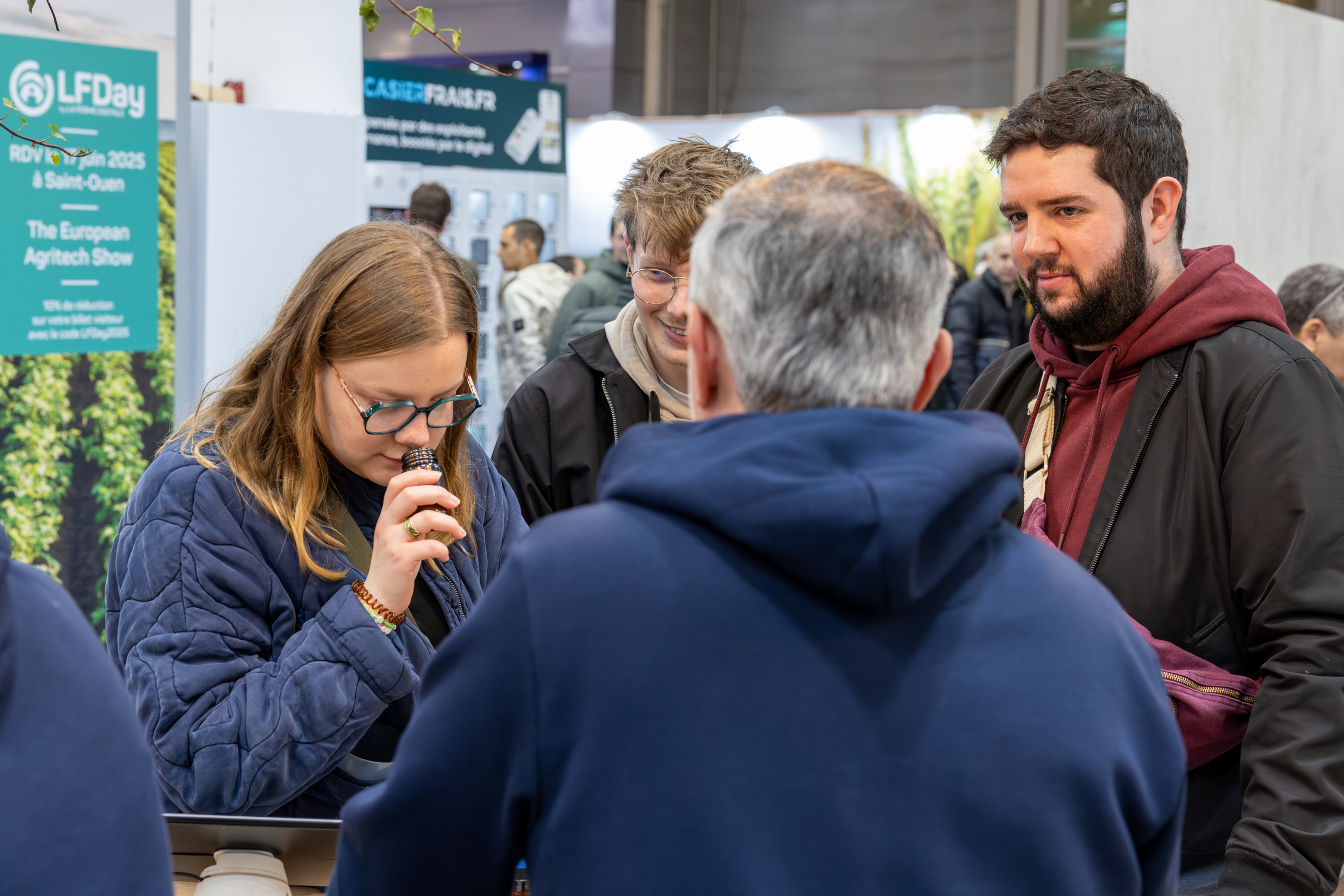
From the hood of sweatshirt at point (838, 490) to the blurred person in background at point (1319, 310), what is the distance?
9.36 feet

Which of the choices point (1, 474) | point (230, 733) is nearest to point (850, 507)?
point (230, 733)

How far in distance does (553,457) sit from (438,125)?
6.00m

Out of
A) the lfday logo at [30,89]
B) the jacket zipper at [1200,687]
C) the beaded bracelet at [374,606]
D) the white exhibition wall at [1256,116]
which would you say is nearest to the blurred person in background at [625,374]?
the beaded bracelet at [374,606]

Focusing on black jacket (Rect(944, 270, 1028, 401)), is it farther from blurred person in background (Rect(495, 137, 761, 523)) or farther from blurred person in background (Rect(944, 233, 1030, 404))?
blurred person in background (Rect(495, 137, 761, 523))

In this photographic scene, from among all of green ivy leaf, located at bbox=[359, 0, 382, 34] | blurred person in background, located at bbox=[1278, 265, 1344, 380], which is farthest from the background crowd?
blurred person in background, located at bbox=[1278, 265, 1344, 380]

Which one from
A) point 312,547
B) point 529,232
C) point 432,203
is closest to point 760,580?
point 312,547

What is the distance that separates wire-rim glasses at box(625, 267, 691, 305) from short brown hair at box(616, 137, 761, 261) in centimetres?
4

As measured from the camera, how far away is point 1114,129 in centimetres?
200

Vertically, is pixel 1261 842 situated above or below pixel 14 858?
below

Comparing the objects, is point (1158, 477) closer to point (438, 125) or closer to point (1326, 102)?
point (1326, 102)

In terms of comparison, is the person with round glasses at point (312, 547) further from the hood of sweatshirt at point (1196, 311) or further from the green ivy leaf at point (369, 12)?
the hood of sweatshirt at point (1196, 311)

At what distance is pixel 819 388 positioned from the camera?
104 cm

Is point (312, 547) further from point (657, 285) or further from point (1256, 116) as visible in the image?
point (1256, 116)

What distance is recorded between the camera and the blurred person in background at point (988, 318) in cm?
838
